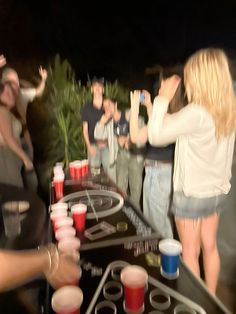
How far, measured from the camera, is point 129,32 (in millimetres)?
1247

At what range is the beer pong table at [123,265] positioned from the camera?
0.78 m

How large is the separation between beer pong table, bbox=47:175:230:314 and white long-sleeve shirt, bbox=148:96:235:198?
202 mm

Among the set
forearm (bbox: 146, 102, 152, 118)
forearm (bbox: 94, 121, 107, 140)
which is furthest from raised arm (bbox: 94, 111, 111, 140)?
forearm (bbox: 146, 102, 152, 118)

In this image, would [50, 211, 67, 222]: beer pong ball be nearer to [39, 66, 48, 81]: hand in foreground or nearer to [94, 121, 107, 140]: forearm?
[94, 121, 107, 140]: forearm

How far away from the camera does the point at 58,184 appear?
1.38 m

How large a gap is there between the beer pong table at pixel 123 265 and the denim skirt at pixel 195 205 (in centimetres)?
14

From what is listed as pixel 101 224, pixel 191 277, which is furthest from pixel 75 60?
pixel 191 277

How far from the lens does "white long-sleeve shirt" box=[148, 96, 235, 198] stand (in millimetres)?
1122

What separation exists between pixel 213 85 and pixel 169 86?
0.14 metres

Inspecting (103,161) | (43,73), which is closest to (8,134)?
(43,73)

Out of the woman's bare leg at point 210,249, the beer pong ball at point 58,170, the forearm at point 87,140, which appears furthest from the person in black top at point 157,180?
the beer pong ball at point 58,170

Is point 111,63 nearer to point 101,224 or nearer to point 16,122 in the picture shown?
point 16,122

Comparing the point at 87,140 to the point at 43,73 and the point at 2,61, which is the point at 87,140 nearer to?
the point at 43,73

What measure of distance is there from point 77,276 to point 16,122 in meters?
0.76
